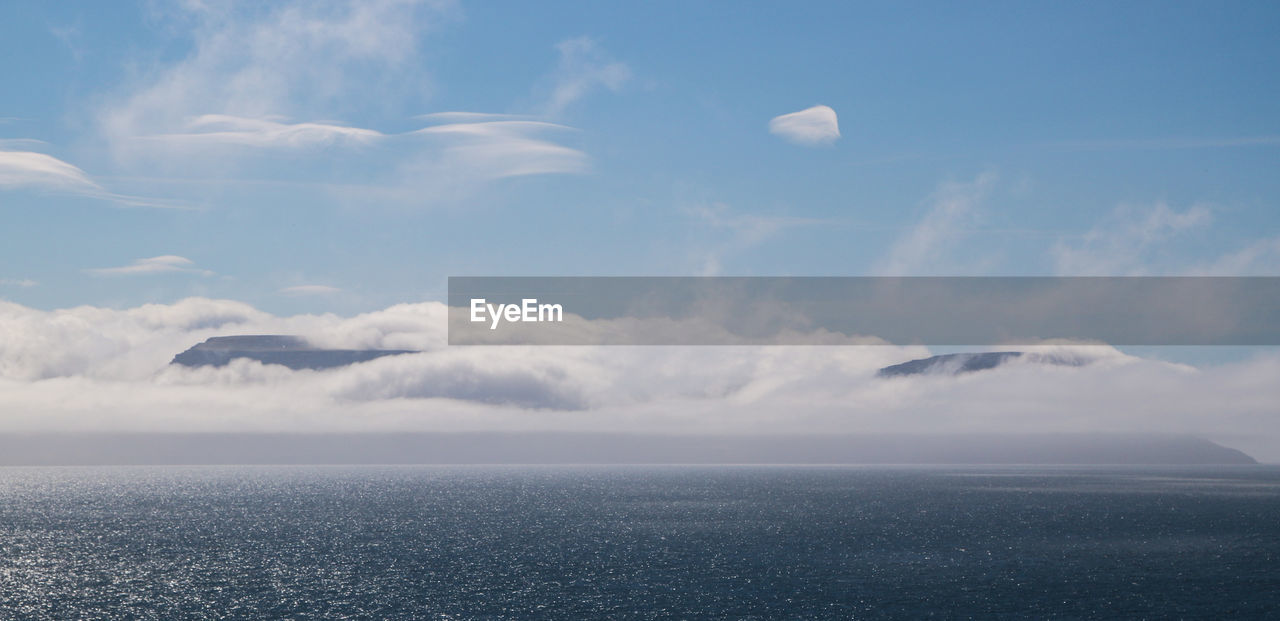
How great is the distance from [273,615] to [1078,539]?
127924 millimetres

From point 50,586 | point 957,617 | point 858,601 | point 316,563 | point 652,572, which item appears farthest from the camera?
point 316,563

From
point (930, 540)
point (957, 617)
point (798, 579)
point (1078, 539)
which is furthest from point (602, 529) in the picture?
point (957, 617)

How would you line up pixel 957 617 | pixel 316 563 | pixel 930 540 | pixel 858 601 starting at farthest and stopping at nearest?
1. pixel 930 540
2. pixel 316 563
3. pixel 858 601
4. pixel 957 617

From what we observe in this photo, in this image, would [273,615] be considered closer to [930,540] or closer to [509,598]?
[509,598]

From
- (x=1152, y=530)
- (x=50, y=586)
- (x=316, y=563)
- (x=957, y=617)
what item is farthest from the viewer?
(x=1152, y=530)

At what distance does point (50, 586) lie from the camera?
4097 inches

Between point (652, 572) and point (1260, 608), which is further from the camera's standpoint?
point (652, 572)

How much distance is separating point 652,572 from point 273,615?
1767 inches

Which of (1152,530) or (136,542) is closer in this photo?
(136,542)

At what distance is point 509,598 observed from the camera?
94.4 metres

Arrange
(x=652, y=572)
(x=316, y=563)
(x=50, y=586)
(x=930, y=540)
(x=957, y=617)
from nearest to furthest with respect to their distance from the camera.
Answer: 1. (x=957, y=617)
2. (x=50, y=586)
3. (x=652, y=572)
4. (x=316, y=563)
5. (x=930, y=540)

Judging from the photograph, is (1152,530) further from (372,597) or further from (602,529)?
(372,597)

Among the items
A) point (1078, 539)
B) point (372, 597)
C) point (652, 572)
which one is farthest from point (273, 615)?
point (1078, 539)

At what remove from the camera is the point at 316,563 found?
123250 mm
